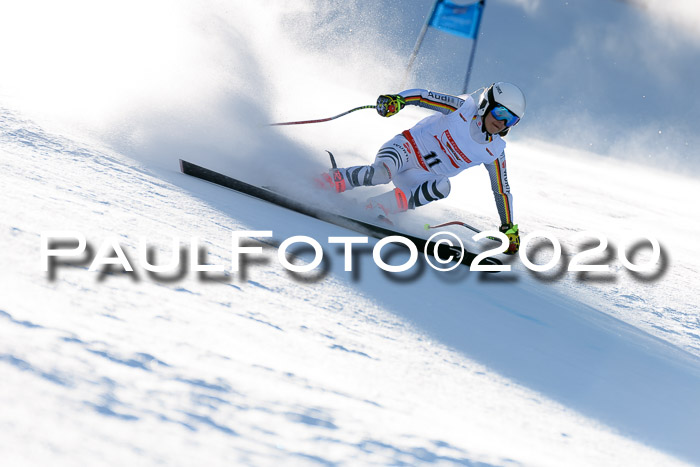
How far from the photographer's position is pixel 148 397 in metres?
1.31

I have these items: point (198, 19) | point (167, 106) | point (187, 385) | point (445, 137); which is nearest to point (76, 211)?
point (187, 385)

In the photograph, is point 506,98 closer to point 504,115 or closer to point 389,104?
point 504,115

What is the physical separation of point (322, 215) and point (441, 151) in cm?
119

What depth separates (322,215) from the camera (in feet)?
14.2

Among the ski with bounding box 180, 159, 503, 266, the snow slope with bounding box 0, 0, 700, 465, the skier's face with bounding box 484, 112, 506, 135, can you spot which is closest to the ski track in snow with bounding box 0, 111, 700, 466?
the snow slope with bounding box 0, 0, 700, 465

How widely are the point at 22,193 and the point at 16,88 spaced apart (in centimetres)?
473

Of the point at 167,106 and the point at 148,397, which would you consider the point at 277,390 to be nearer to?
the point at 148,397

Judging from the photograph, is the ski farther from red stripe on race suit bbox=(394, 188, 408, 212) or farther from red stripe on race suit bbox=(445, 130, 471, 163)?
red stripe on race suit bbox=(445, 130, 471, 163)

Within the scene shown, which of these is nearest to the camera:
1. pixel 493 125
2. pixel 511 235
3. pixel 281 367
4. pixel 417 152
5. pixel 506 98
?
pixel 281 367

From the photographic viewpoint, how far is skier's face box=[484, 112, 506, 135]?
4.38 metres

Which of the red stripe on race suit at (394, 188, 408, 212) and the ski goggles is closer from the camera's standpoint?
the ski goggles

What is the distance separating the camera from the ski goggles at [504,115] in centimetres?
430

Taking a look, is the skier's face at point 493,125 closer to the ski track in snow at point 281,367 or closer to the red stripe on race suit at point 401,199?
the red stripe on race suit at point 401,199

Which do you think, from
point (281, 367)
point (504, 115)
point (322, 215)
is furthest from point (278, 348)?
point (504, 115)
